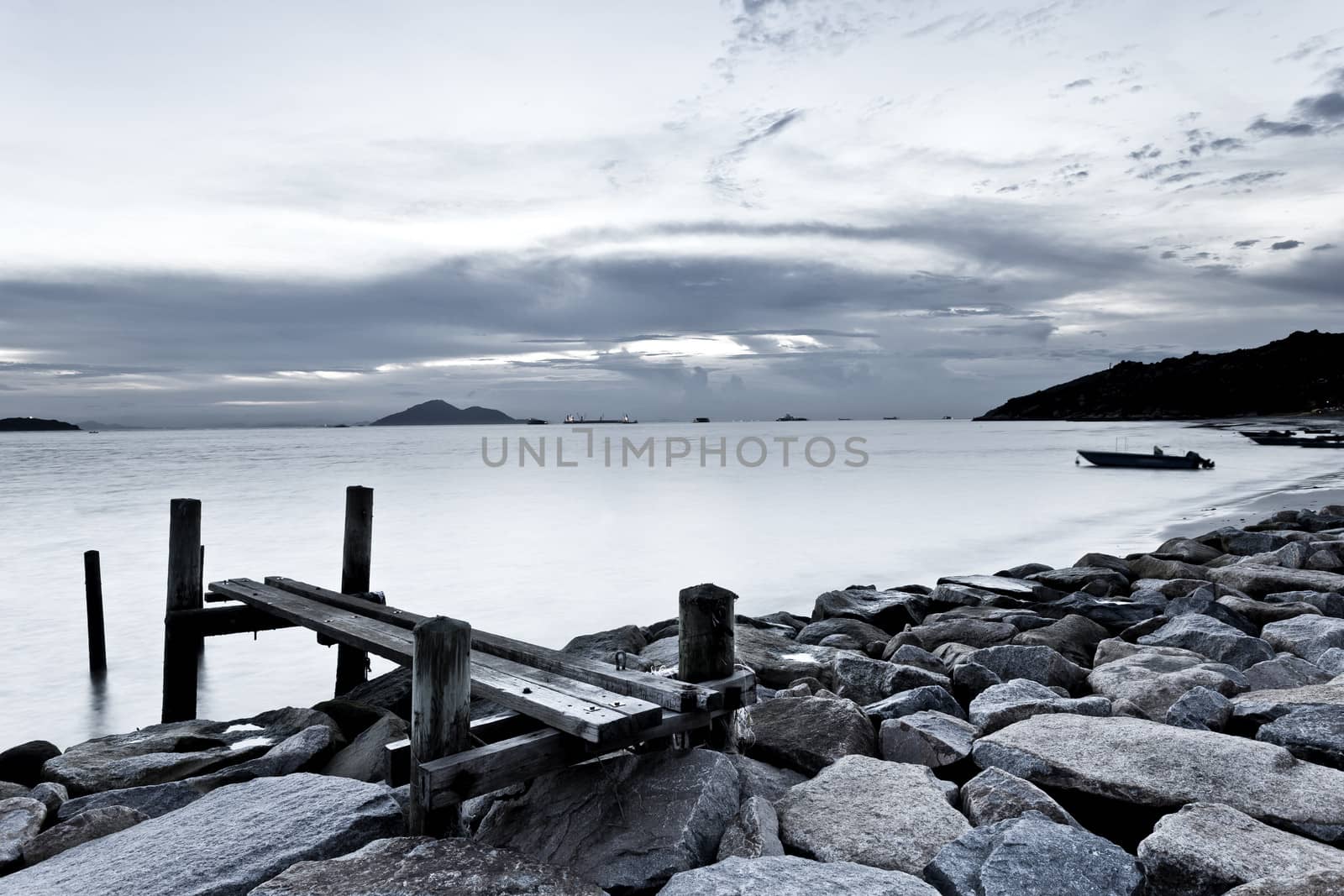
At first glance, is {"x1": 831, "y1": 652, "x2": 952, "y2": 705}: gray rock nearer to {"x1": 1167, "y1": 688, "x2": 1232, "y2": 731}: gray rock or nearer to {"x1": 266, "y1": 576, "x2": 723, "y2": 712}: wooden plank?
{"x1": 1167, "y1": 688, "x2": 1232, "y2": 731}: gray rock

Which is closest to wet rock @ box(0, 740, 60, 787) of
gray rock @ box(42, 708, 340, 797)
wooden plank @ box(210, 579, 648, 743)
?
gray rock @ box(42, 708, 340, 797)

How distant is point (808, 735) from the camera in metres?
5.01

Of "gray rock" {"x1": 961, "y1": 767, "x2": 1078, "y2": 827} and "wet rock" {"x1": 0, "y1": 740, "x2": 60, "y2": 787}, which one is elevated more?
"gray rock" {"x1": 961, "y1": 767, "x2": 1078, "y2": 827}

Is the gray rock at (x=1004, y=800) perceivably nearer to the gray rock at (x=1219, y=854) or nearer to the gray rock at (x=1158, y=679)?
the gray rock at (x=1219, y=854)

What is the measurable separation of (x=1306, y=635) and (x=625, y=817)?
6.21 metres

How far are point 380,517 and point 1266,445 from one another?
183 feet

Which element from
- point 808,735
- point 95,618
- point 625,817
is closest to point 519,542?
point 95,618

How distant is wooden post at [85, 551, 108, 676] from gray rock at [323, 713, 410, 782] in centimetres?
657

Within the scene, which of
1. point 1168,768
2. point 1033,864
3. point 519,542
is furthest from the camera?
point 519,542

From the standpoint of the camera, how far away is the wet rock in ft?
19.6

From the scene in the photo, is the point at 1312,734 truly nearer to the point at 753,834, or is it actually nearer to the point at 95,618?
the point at 753,834

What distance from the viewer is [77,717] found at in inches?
366

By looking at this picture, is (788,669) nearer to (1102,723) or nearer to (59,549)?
(1102,723)

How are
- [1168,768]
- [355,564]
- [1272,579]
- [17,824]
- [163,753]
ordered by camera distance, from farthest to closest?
[1272,579] < [355,564] < [163,753] < [17,824] < [1168,768]
